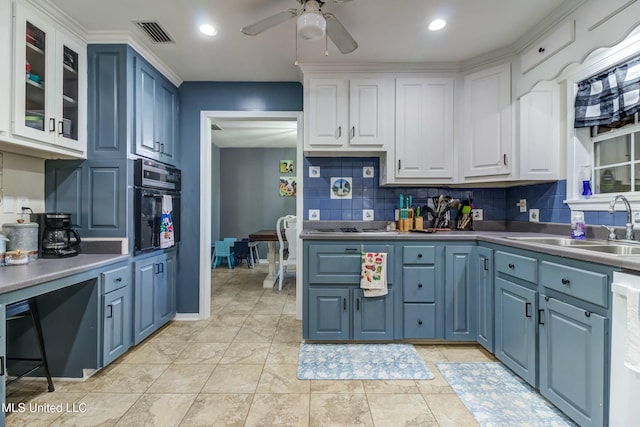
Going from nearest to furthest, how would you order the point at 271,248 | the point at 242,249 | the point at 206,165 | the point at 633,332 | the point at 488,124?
the point at 633,332 → the point at 488,124 → the point at 206,165 → the point at 271,248 → the point at 242,249

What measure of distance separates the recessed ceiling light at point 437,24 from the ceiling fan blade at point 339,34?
675mm

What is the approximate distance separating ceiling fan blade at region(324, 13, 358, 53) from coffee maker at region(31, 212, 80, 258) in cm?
215

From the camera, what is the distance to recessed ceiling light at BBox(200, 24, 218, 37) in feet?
7.38

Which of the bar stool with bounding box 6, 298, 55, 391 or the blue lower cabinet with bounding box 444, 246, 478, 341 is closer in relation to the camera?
the bar stool with bounding box 6, 298, 55, 391

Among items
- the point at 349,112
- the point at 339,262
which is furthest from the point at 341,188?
the point at 339,262

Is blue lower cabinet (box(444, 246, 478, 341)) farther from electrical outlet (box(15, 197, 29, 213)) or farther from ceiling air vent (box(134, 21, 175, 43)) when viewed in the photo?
electrical outlet (box(15, 197, 29, 213))

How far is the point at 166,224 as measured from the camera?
2.80m

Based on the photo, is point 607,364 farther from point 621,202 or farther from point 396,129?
point 396,129

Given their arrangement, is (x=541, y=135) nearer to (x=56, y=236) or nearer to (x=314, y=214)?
(x=314, y=214)

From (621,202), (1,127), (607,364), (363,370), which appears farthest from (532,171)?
(1,127)

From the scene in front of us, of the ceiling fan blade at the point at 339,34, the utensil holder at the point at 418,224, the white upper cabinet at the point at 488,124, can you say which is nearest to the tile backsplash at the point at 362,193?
the utensil holder at the point at 418,224

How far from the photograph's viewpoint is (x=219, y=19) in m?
2.18

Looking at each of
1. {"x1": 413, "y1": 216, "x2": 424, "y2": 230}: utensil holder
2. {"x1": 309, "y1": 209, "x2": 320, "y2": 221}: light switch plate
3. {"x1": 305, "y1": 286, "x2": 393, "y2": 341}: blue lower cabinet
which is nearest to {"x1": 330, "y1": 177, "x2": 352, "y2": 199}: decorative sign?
{"x1": 309, "y1": 209, "x2": 320, "y2": 221}: light switch plate

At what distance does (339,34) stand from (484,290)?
6.77ft
